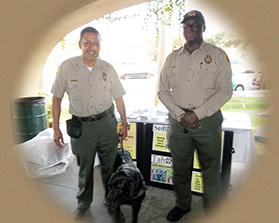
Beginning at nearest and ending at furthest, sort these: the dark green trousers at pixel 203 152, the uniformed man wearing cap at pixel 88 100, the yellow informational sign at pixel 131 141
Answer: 1. the dark green trousers at pixel 203 152
2. the uniformed man wearing cap at pixel 88 100
3. the yellow informational sign at pixel 131 141

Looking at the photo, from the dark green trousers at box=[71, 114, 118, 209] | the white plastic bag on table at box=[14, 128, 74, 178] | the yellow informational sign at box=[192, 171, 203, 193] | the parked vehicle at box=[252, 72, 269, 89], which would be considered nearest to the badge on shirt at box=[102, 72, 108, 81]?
the dark green trousers at box=[71, 114, 118, 209]

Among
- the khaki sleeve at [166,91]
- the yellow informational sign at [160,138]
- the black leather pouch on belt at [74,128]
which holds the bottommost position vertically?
the yellow informational sign at [160,138]

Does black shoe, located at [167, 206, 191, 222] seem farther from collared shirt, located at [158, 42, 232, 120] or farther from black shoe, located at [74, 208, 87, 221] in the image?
collared shirt, located at [158, 42, 232, 120]

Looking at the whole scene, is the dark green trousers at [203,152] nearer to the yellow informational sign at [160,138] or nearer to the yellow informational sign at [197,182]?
the yellow informational sign at [197,182]

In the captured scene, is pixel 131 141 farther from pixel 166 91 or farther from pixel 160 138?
pixel 166 91

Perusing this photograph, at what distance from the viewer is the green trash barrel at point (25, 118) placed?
355 cm

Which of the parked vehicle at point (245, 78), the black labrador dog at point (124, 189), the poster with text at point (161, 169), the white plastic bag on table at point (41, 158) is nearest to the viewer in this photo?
the black labrador dog at point (124, 189)

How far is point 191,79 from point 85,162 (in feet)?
4.51

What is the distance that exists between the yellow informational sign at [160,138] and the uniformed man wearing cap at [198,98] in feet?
1.87

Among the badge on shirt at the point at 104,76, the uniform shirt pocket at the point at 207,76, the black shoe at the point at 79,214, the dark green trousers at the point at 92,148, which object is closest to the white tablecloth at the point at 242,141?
the uniform shirt pocket at the point at 207,76

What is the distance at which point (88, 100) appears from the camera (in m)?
1.96

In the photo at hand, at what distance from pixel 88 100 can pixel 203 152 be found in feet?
4.11

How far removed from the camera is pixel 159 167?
2.67m

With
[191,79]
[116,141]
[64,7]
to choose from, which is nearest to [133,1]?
[64,7]
